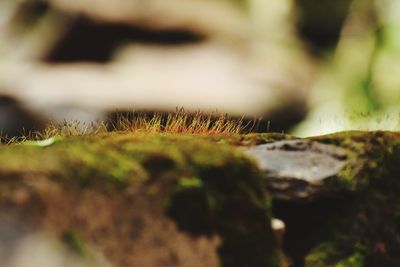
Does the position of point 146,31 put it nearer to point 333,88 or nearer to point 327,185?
point 333,88

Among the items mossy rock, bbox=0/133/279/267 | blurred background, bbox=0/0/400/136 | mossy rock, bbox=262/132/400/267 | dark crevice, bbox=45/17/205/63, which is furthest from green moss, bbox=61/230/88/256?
dark crevice, bbox=45/17/205/63

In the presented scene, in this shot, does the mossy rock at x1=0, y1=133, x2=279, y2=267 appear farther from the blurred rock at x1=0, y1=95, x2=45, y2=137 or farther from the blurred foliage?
the blurred rock at x1=0, y1=95, x2=45, y2=137

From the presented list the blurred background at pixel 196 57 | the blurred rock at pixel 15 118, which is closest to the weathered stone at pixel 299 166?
the blurred background at pixel 196 57

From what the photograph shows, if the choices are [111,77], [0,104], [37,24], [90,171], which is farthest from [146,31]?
[90,171]

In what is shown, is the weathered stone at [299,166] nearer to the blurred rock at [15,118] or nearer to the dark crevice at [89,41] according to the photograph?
the blurred rock at [15,118]

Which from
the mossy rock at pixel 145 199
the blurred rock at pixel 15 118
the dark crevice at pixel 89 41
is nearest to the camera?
the mossy rock at pixel 145 199

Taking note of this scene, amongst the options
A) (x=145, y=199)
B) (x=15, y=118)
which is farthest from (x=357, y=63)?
(x=145, y=199)
